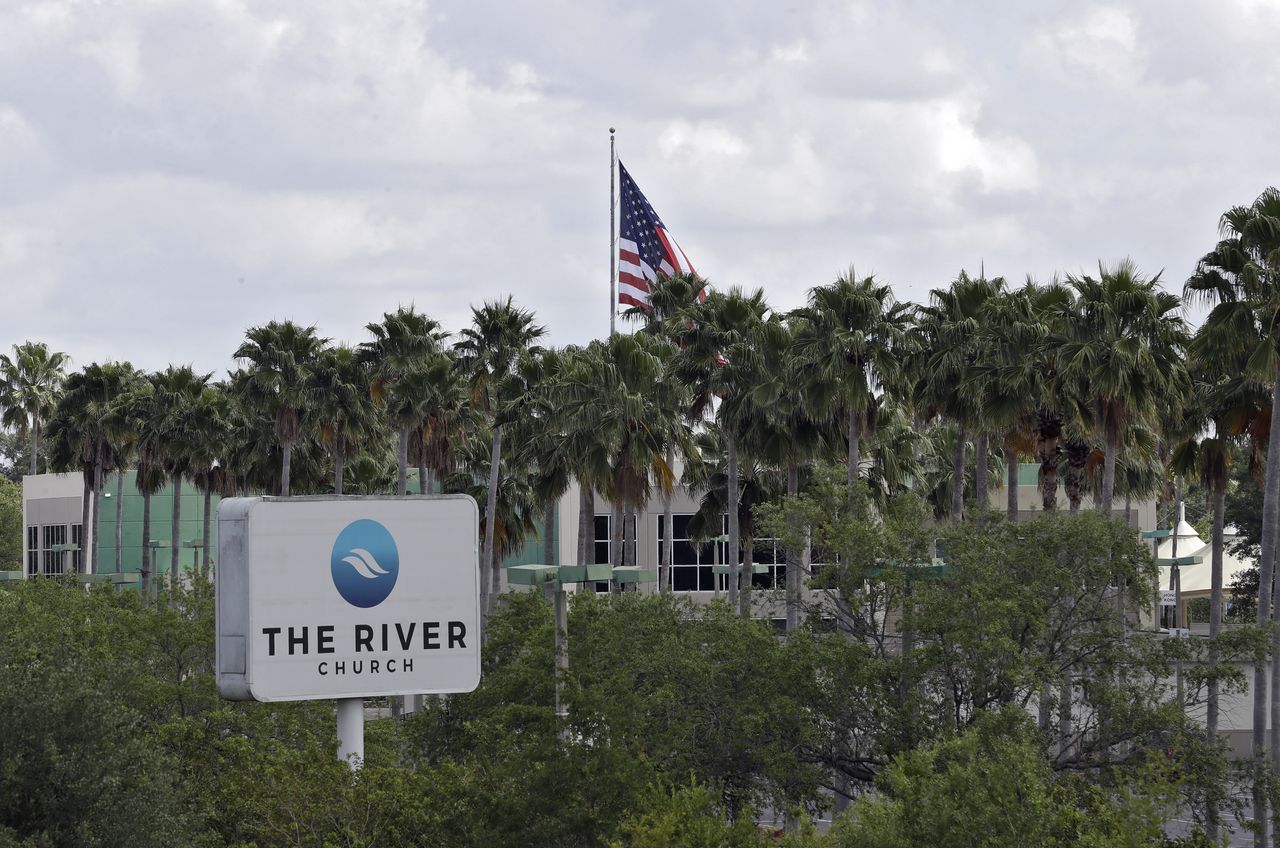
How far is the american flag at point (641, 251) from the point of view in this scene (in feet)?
199

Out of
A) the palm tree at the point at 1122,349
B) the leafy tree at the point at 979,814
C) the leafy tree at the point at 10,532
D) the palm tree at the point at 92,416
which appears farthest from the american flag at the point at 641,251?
the leafy tree at the point at 10,532

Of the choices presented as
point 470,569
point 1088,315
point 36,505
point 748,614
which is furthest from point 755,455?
point 36,505

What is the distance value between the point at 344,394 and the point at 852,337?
A: 27.9 m

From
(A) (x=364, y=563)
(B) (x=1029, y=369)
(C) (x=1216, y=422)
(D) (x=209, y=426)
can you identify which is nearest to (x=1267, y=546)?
(C) (x=1216, y=422)

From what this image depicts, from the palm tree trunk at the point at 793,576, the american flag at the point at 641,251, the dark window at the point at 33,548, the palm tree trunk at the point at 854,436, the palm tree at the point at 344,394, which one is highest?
the american flag at the point at 641,251

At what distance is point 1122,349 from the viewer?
124 ft

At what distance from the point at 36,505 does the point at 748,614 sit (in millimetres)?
87962

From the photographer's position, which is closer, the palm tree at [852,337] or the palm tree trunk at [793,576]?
the palm tree trunk at [793,576]

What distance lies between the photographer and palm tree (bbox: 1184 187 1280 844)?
33844mm

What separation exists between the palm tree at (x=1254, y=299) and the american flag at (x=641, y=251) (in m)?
27.8

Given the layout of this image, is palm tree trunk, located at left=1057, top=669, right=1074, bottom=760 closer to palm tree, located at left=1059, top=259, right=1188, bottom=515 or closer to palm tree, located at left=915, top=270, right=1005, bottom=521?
palm tree, located at left=1059, top=259, right=1188, bottom=515

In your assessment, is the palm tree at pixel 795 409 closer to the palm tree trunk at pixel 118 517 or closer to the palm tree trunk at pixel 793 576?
the palm tree trunk at pixel 793 576

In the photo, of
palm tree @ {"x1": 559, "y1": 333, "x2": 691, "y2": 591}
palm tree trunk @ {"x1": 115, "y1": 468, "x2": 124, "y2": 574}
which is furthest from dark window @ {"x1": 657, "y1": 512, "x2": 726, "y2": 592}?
palm tree @ {"x1": 559, "y1": 333, "x2": 691, "y2": 591}

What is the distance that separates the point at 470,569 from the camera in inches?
990
